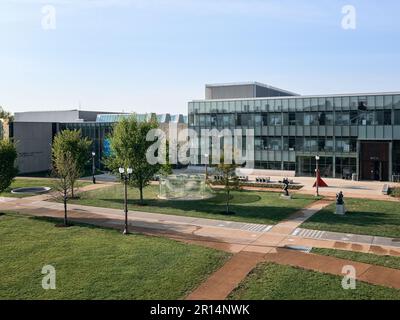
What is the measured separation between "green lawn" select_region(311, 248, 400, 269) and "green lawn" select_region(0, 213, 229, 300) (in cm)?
563

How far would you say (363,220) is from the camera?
98.9 ft

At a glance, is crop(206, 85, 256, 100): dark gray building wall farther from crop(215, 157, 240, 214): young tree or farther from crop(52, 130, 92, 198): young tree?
crop(215, 157, 240, 214): young tree

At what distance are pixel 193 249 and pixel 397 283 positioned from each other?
33.3 ft

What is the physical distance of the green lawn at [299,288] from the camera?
16656 mm

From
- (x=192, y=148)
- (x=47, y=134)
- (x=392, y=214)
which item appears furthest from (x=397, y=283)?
(x=47, y=134)

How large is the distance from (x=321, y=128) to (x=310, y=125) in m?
1.53

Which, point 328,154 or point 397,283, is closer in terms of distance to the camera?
point 397,283

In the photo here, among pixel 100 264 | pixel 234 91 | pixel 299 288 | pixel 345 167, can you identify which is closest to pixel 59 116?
pixel 234 91

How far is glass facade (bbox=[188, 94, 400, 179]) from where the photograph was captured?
168 ft

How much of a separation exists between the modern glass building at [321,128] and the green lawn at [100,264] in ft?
116

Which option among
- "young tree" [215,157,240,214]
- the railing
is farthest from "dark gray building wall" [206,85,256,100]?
"young tree" [215,157,240,214]

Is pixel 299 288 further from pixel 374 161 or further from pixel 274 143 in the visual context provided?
pixel 274 143
